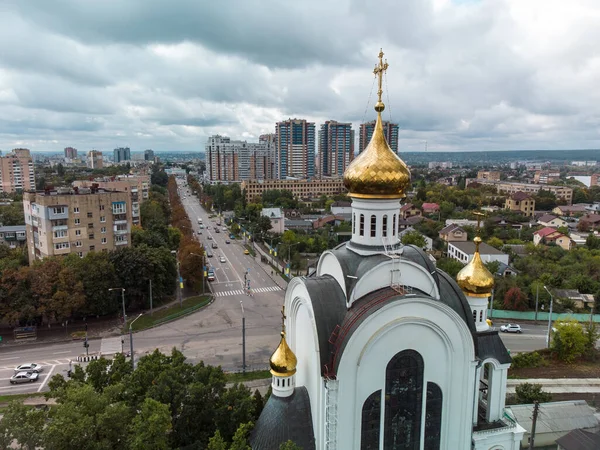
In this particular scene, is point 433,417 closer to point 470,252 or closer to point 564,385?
point 564,385

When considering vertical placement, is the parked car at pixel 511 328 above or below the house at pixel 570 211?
below

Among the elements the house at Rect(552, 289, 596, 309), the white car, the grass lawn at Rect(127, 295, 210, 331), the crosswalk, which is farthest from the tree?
the white car

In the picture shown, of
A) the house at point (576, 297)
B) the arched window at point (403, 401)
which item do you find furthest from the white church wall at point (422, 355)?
the house at point (576, 297)

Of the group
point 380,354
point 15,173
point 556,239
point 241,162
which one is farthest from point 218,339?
point 241,162

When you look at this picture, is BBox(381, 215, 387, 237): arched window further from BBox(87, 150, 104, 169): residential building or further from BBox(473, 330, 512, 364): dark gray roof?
BBox(87, 150, 104, 169): residential building

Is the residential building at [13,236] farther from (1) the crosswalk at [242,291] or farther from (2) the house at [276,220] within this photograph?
(2) the house at [276,220]
